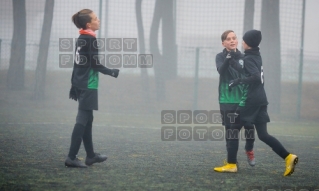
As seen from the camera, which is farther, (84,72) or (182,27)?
(182,27)

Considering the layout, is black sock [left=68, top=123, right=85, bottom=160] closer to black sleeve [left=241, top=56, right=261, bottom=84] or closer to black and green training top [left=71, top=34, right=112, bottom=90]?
black and green training top [left=71, top=34, right=112, bottom=90]

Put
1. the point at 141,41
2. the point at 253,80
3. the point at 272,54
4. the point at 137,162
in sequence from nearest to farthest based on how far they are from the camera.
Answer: the point at 253,80
the point at 137,162
the point at 272,54
the point at 141,41

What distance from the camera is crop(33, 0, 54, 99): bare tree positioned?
18.1 metres

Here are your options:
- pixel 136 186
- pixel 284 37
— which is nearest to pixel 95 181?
pixel 136 186

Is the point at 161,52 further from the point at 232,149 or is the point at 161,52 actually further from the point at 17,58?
the point at 232,149

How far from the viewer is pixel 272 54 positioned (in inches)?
690

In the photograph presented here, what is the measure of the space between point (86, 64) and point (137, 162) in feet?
4.35

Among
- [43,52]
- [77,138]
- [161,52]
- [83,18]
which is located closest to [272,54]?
[161,52]

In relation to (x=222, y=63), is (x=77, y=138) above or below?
below

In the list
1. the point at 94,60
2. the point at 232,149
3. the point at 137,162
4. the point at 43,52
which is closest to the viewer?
the point at 94,60

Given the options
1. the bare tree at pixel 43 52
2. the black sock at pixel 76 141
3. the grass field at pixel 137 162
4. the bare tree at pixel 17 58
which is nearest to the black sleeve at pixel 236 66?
the grass field at pixel 137 162

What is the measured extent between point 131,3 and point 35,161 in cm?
1295

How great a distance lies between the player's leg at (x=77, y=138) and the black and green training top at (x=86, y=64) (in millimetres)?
313

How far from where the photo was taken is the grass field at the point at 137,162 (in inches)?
193
